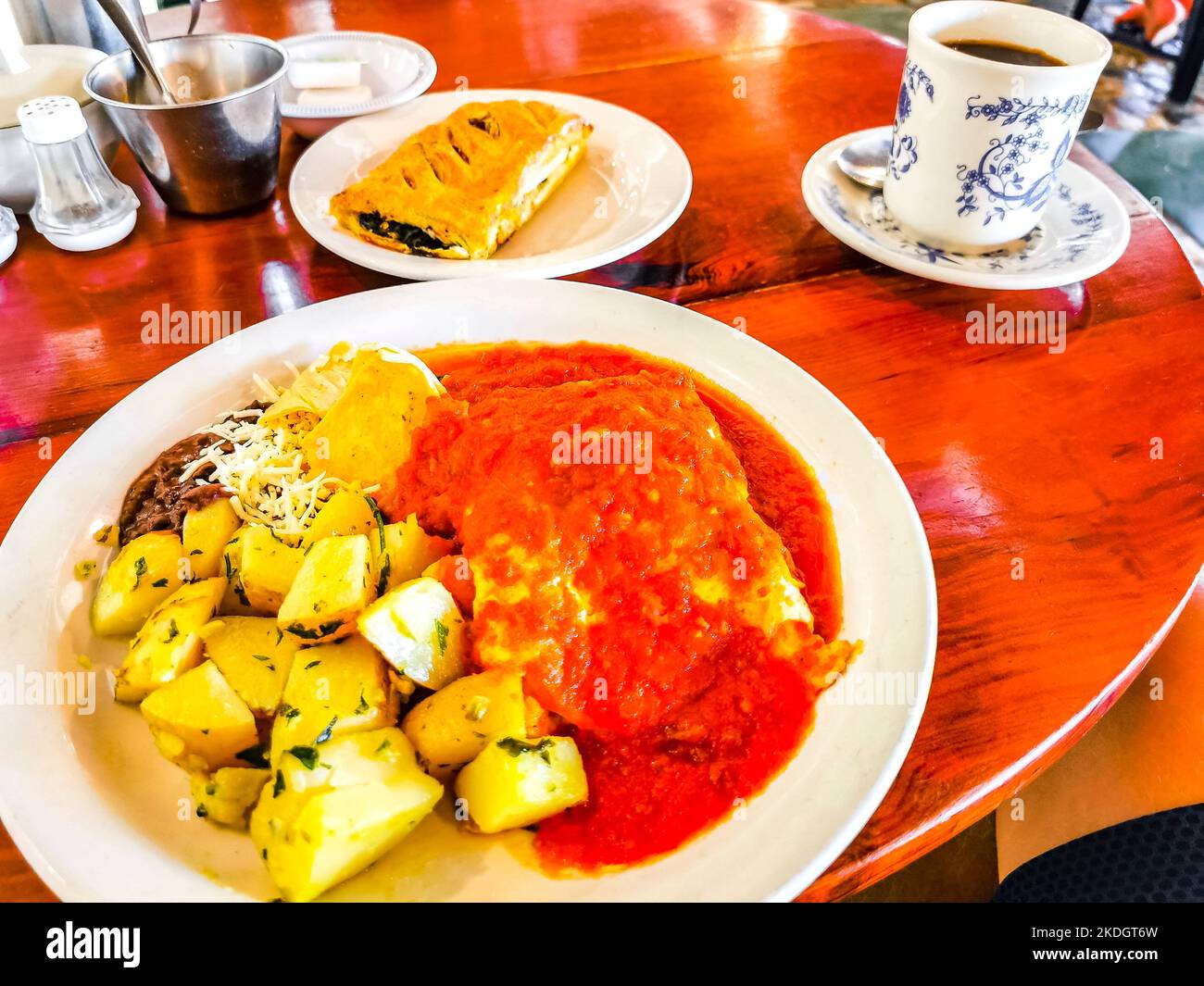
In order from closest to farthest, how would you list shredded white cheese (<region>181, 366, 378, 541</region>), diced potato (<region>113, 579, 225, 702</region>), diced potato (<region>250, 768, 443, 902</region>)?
diced potato (<region>250, 768, 443, 902</region>), diced potato (<region>113, 579, 225, 702</region>), shredded white cheese (<region>181, 366, 378, 541</region>)

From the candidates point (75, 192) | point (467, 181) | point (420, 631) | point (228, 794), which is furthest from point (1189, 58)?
point (228, 794)

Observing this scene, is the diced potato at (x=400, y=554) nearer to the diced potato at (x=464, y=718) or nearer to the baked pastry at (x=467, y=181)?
the diced potato at (x=464, y=718)

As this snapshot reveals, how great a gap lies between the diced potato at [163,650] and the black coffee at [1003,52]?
6.67 ft

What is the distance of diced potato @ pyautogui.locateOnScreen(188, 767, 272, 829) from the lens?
115 cm

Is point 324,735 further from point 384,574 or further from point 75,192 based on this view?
point 75,192

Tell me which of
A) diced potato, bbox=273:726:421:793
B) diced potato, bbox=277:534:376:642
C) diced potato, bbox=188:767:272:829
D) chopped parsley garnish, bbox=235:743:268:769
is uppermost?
diced potato, bbox=277:534:376:642

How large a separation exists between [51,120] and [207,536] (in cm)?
123

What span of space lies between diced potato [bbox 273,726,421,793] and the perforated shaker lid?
1.71m

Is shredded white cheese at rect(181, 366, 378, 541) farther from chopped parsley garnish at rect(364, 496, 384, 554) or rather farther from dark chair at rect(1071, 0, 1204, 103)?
dark chair at rect(1071, 0, 1204, 103)

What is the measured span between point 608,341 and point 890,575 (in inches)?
32.3

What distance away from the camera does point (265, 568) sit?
1.39 metres

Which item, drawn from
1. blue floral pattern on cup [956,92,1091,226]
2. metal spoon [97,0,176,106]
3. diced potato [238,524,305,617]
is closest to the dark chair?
blue floral pattern on cup [956,92,1091,226]
